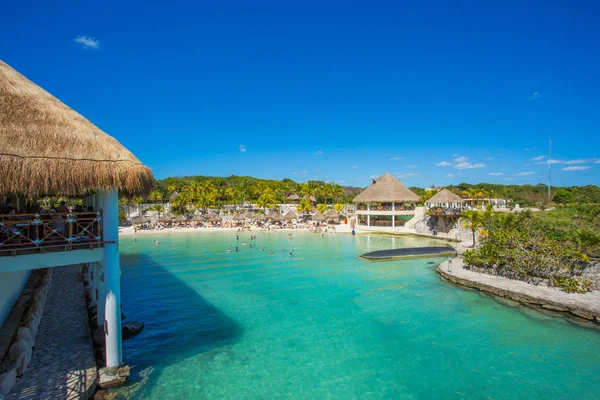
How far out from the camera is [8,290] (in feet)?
34.1

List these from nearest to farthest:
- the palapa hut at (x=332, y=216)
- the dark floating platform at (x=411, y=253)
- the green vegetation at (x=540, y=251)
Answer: the green vegetation at (x=540, y=251)
the dark floating platform at (x=411, y=253)
the palapa hut at (x=332, y=216)

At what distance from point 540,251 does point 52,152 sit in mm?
20561

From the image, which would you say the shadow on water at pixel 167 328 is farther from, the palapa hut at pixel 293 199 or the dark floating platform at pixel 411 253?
the palapa hut at pixel 293 199

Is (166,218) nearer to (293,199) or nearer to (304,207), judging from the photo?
(304,207)

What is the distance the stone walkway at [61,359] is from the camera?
7266mm

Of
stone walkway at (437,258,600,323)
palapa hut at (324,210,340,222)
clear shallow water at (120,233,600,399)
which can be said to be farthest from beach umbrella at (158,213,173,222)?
stone walkway at (437,258,600,323)

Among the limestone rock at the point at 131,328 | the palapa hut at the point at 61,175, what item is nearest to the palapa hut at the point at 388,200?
the limestone rock at the point at 131,328

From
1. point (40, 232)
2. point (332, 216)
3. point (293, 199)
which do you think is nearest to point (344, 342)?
point (40, 232)

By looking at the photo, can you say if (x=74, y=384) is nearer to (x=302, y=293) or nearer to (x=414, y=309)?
(x=302, y=293)

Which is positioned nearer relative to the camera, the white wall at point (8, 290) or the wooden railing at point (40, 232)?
the wooden railing at point (40, 232)

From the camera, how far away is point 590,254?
15.6 metres

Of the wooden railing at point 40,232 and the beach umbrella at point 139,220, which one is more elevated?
the wooden railing at point 40,232

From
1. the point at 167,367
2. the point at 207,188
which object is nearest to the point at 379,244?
the point at 167,367

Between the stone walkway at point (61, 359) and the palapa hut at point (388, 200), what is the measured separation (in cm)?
3891
